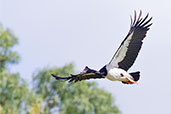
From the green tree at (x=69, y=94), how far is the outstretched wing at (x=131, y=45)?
64.3 feet

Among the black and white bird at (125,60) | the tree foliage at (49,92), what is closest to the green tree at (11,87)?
the tree foliage at (49,92)

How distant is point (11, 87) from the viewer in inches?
1158

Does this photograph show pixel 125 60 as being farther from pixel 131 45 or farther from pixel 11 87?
pixel 11 87

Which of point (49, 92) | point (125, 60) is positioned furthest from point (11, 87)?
point (125, 60)

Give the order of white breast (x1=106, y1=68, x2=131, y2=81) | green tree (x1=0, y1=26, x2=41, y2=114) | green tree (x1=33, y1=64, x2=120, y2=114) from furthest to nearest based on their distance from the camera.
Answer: green tree (x1=33, y1=64, x2=120, y2=114)
green tree (x1=0, y1=26, x2=41, y2=114)
white breast (x1=106, y1=68, x2=131, y2=81)

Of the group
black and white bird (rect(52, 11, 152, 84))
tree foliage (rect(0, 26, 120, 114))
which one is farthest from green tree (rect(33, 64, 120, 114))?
black and white bird (rect(52, 11, 152, 84))

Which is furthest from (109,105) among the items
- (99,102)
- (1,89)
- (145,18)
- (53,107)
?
(145,18)

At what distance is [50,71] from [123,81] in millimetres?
19834

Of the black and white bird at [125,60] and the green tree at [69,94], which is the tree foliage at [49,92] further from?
the black and white bird at [125,60]

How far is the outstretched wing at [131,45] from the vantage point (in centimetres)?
1284

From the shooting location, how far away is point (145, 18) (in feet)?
43.2

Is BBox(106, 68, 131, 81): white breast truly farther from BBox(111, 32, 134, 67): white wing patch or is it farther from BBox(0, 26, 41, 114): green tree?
BBox(0, 26, 41, 114): green tree

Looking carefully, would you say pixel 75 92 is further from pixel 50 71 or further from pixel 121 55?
pixel 121 55

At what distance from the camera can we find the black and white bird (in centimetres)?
1252
